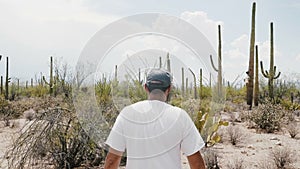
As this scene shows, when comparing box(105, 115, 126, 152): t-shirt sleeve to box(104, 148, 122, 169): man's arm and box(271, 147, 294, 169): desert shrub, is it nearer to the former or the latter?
box(104, 148, 122, 169): man's arm

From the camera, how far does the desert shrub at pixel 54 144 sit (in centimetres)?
579

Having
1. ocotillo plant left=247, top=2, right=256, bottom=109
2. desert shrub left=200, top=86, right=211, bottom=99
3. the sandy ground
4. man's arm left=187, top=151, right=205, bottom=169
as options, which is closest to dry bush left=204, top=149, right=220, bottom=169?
the sandy ground

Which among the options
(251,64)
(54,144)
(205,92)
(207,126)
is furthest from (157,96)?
(251,64)

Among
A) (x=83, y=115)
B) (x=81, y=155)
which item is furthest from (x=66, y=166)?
(x=83, y=115)

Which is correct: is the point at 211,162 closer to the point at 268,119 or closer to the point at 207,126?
the point at 207,126

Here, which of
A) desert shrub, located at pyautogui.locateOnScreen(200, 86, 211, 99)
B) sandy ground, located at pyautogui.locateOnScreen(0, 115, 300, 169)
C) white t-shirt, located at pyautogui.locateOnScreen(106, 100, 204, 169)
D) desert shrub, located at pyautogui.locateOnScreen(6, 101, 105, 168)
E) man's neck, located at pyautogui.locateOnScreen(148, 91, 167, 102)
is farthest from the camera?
desert shrub, located at pyautogui.locateOnScreen(200, 86, 211, 99)

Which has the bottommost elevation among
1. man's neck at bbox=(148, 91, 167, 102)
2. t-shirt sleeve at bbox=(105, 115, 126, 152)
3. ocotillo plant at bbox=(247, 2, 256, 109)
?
t-shirt sleeve at bbox=(105, 115, 126, 152)

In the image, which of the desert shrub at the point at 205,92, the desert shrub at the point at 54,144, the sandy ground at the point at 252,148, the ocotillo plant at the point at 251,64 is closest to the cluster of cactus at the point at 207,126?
the sandy ground at the point at 252,148

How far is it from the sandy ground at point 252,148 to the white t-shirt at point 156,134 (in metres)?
4.53

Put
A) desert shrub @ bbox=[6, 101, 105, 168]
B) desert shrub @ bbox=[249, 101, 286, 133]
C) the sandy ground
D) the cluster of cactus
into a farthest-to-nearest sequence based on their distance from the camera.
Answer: desert shrub @ bbox=[249, 101, 286, 133] < the cluster of cactus < the sandy ground < desert shrub @ bbox=[6, 101, 105, 168]

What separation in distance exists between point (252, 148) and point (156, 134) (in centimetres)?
708

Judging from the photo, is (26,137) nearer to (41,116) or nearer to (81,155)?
(41,116)

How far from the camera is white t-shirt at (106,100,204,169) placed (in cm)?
270

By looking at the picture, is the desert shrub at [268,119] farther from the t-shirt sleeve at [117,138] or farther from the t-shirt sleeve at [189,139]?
the t-shirt sleeve at [117,138]
